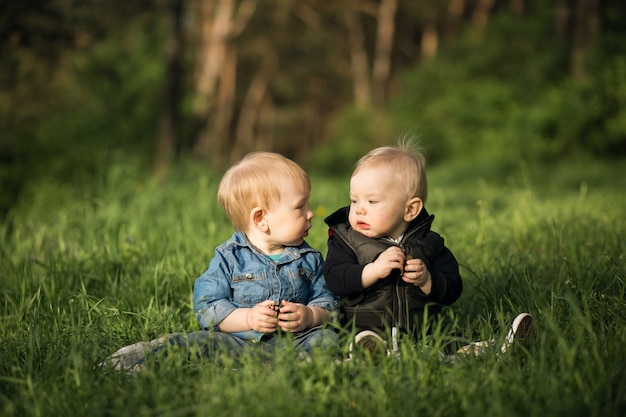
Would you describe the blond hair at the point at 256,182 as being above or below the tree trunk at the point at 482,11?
below

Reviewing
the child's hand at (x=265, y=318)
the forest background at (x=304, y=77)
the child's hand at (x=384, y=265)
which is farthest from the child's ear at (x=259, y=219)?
the forest background at (x=304, y=77)

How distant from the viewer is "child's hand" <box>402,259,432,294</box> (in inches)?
122

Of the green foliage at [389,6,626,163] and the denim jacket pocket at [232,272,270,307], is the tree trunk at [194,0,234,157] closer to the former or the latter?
the green foliage at [389,6,626,163]

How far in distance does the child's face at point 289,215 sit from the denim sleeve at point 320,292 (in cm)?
18

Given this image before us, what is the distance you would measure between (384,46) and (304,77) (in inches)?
356

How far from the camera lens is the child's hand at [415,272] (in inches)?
122

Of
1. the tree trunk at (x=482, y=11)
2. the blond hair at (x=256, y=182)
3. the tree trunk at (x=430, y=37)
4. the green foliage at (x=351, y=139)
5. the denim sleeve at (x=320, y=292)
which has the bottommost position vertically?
the green foliage at (x=351, y=139)

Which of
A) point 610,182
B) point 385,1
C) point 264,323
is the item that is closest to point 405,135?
point 264,323

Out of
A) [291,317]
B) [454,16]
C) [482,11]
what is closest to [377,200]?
[291,317]

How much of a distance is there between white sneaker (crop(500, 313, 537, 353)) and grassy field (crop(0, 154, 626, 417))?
1.6 inches

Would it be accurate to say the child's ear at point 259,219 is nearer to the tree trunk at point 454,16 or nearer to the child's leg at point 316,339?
the child's leg at point 316,339

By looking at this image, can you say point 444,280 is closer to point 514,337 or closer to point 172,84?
point 514,337

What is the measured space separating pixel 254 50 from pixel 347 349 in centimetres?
3218

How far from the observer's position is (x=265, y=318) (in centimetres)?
307
